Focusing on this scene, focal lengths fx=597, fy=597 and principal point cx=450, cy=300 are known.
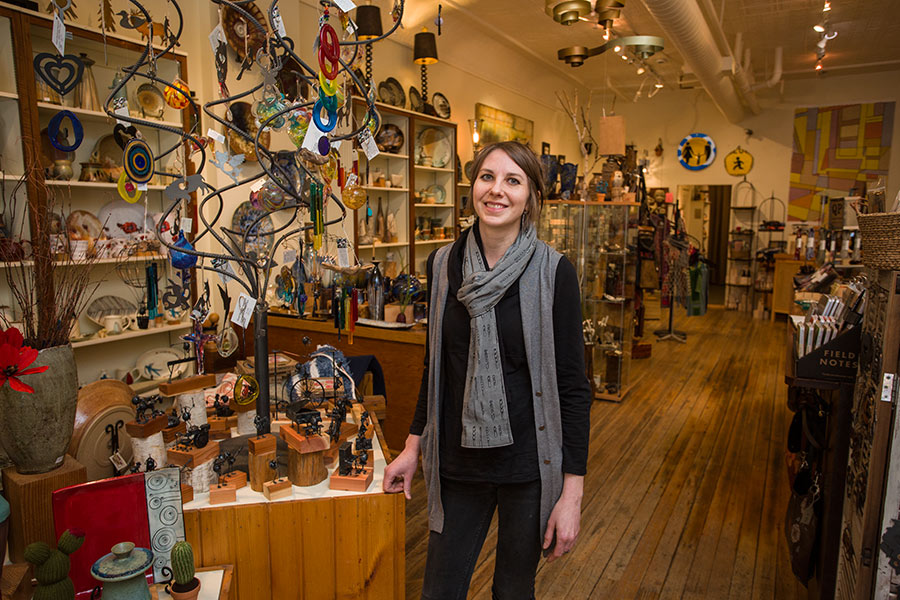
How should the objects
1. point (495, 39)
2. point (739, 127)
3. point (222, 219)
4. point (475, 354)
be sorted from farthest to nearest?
1. point (739, 127)
2. point (495, 39)
3. point (222, 219)
4. point (475, 354)

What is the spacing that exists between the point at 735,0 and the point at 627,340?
138 inches

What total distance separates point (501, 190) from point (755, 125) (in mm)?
9854

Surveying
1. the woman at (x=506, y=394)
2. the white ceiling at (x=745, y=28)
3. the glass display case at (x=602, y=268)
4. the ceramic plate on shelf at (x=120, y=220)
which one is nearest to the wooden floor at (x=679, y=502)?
the glass display case at (x=602, y=268)

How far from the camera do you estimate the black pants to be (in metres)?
1.41

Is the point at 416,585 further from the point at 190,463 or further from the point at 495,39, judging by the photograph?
the point at 495,39

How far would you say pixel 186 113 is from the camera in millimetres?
3461

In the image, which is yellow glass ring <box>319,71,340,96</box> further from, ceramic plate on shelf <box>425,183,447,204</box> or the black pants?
ceramic plate on shelf <box>425,183,447,204</box>

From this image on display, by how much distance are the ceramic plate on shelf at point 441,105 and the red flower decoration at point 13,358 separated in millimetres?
5268

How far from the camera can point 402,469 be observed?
1564 mm

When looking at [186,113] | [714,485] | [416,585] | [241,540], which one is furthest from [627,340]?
[241,540]

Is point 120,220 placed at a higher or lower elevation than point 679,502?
higher

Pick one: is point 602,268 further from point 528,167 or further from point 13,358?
point 13,358

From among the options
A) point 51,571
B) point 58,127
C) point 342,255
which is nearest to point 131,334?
point 58,127

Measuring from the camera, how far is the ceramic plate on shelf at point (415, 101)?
5.67 m
